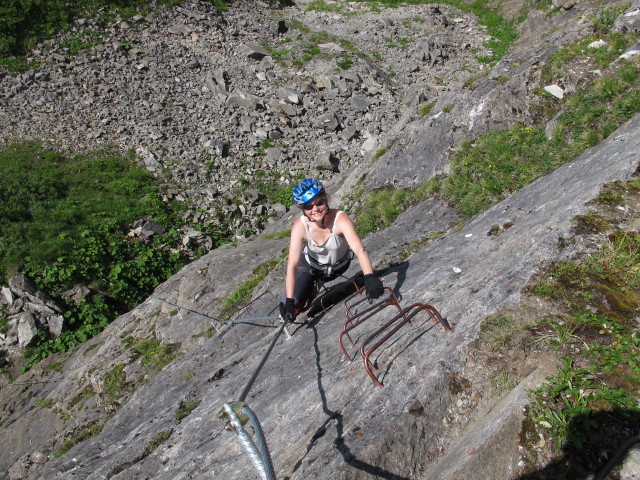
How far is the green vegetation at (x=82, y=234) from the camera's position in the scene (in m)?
16.3

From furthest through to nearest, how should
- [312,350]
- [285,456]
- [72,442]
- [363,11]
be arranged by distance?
[363,11], [72,442], [312,350], [285,456]

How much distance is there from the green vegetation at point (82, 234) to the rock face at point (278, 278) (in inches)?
42.6

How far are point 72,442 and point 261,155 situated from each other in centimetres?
1651

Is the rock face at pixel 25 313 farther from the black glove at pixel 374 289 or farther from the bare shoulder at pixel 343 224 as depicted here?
the black glove at pixel 374 289

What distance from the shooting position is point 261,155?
74.7ft

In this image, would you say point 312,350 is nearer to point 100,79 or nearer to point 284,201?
point 284,201

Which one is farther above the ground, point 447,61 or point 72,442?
point 447,61

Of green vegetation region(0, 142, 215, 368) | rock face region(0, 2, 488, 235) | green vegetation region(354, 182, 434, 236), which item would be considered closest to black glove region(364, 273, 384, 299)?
green vegetation region(354, 182, 434, 236)

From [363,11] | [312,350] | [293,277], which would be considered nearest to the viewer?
[312,350]

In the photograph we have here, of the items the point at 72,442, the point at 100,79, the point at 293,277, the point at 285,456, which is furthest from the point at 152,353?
the point at 100,79

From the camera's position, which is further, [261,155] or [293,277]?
[261,155]

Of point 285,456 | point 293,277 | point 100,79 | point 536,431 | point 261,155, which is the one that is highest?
point 100,79

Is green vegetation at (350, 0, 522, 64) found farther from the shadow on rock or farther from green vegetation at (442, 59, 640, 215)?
the shadow on rock

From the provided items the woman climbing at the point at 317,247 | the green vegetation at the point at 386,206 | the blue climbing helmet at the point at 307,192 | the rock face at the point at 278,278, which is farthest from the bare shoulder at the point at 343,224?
the green vegetation at the point at 386,206
